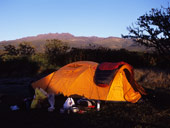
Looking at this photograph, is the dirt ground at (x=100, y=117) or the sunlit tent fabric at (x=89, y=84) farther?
the sunlit tent fabric at (x=89, y=84)

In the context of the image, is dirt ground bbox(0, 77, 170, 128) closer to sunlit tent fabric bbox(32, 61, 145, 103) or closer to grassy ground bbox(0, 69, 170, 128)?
grassy ground bbox(0, 69, 170, 128)

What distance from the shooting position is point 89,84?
29.3 ft

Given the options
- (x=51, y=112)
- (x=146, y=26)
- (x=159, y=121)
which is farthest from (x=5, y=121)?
(x=146, y=26)

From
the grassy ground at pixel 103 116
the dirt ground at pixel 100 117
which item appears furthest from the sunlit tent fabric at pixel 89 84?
the dirt ground at pixel 100 117

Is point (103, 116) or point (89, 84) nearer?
point (103, 116)

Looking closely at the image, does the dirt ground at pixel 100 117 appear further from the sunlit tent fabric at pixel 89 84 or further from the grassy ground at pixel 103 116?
the sunlit tent fabric at pixel 89 84

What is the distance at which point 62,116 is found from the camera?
6.88m

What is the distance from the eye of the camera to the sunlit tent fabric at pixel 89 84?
8.62 m

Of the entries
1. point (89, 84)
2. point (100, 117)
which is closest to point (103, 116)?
point (100, 117)

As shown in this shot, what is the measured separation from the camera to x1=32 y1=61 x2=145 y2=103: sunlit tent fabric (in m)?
8.62

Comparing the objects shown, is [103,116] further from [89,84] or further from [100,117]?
[89,84]

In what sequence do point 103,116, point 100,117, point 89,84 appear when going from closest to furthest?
point 100,117
point 103,116
point 89,84

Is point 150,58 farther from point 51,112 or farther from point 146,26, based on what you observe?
point 51,112

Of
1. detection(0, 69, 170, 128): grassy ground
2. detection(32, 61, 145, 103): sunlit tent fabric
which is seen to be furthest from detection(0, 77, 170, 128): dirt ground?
detection(32, 61, 145, 103): sunlit tent fabric
